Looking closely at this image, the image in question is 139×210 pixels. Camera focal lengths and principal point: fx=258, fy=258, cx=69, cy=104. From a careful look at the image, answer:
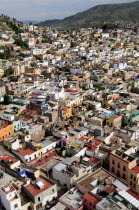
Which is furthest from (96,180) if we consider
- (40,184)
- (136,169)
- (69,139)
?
(69,139)

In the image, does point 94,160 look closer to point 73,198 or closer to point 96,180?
point 96,180

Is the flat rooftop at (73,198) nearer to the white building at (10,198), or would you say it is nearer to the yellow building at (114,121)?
the white building at (10,198)

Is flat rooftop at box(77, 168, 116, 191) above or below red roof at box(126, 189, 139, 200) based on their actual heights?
above

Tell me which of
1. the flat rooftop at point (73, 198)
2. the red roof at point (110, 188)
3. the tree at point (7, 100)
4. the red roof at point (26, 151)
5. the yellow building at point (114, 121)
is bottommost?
the flat rooftop at point (73, 198)

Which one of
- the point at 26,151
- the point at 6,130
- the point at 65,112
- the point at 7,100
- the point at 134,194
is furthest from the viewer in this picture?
the point at 7,100

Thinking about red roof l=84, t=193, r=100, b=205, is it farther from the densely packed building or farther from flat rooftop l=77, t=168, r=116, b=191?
flat rooftop l=77, t=168, r=116, b=191

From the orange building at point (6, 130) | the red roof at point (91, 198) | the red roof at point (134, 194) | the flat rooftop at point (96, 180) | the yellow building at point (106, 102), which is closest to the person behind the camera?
the red roof at point (91, 198)

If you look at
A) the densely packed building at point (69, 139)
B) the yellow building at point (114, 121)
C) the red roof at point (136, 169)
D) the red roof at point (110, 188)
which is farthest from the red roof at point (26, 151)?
the yellow building at point (114, 121)

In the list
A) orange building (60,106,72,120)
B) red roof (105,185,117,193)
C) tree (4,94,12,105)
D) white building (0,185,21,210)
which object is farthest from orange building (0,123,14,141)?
red roof (105,185,117,193)

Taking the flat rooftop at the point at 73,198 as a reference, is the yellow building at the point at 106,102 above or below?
above
